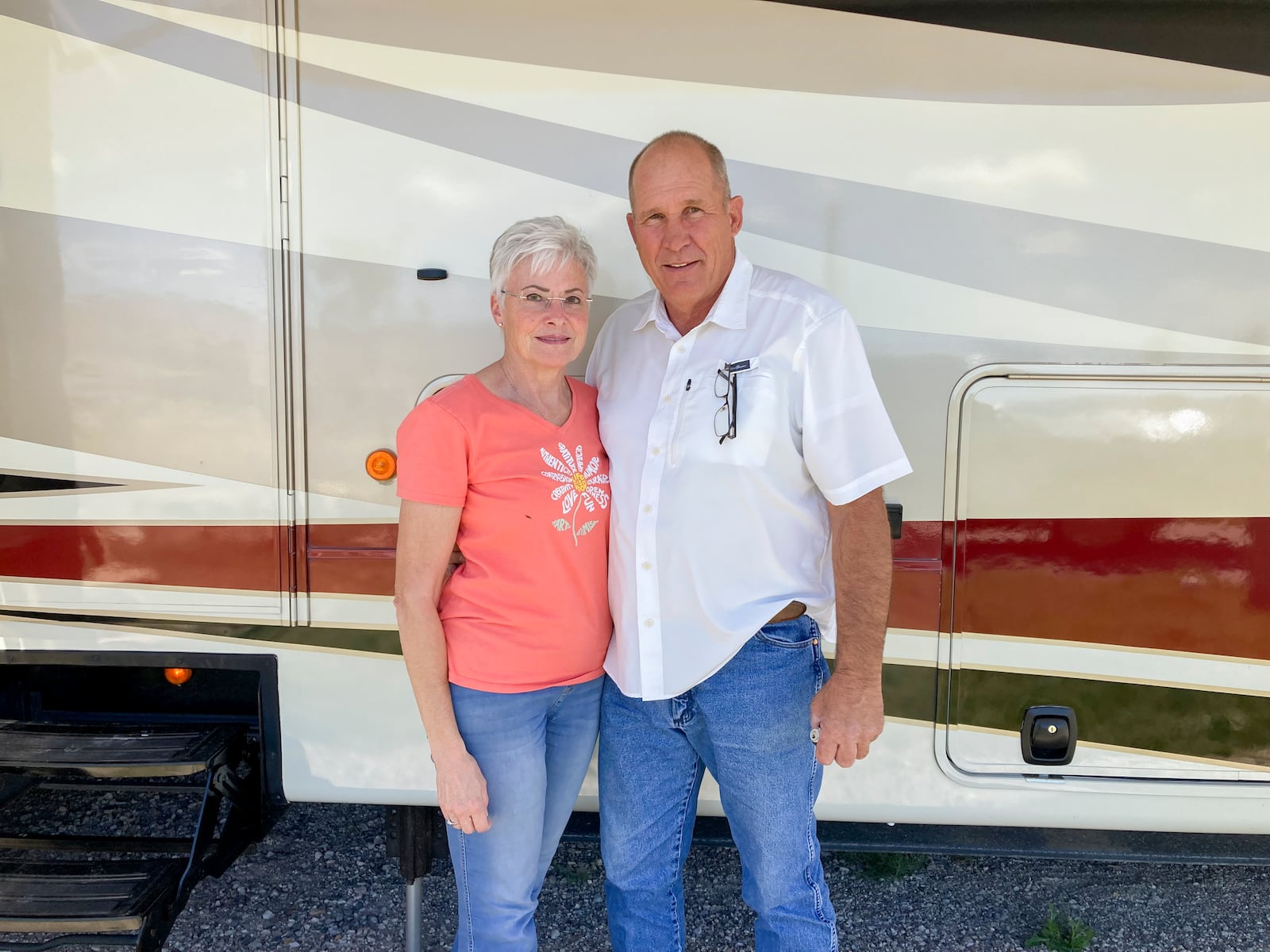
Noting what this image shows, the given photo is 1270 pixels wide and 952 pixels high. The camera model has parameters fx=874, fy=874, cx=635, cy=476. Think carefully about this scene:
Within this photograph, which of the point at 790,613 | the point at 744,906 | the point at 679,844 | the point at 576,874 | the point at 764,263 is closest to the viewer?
the point at 790,613

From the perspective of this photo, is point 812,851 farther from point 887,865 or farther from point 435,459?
point 887,865

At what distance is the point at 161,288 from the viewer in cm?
221

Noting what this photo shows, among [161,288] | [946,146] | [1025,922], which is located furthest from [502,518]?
[1025,922]

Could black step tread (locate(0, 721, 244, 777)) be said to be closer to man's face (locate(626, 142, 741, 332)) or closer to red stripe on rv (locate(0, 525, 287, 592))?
red stripe on rv (locate(0, 525, 287, 592))

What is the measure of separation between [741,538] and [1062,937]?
184 centimetres

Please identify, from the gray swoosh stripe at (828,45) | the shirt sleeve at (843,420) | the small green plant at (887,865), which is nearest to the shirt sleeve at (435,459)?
the shirt sleeve at (843,420)

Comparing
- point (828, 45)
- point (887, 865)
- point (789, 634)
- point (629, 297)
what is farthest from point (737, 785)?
point (828, 45)

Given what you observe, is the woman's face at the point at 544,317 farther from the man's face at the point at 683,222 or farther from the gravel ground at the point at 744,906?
the gravel ground at the point at 744,906

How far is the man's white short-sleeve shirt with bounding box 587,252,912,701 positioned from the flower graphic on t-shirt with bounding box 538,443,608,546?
1.5 inches

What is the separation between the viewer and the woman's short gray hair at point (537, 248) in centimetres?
175

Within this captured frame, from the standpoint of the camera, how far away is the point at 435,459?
5.47 ft

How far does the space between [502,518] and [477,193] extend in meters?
0.90

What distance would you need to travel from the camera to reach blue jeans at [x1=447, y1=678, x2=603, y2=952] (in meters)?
1.77

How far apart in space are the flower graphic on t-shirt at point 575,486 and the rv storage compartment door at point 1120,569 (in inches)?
36.6
